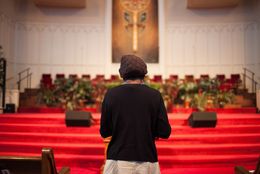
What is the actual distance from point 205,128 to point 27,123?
4269 millimetres

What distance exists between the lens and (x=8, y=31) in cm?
1148

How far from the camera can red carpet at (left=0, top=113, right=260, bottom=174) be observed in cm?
464

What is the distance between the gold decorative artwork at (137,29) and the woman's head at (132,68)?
10556 mm

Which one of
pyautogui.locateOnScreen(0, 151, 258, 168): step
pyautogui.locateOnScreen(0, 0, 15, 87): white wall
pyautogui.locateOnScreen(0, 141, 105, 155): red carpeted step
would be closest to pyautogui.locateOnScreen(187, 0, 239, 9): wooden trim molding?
pyautogui.locateOnScreen(0, 0, 15, 87): white wall

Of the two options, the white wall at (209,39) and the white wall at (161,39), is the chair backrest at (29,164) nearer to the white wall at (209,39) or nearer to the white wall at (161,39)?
the white wall at (161,39)

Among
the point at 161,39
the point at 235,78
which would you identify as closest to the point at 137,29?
the point at 161,39

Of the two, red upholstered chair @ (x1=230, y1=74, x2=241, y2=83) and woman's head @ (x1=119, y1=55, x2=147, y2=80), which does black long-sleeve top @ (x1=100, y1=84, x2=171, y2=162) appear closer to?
woman's head @ (x1=119, y1=55, x2=147, y2=80)

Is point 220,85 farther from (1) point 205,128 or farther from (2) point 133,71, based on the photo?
(2) point 133,71

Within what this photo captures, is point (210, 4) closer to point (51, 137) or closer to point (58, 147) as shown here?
point (51, 137)

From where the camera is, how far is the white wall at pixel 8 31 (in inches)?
430

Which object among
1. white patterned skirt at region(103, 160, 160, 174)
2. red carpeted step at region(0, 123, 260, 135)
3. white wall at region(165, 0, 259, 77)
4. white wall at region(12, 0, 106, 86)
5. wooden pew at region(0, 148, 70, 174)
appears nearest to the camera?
white patterned skirt at region(103, 160, 160, 174)

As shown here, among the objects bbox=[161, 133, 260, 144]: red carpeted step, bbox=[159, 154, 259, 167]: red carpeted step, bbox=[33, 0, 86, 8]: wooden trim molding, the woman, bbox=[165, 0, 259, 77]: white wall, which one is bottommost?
bbox=[159, 154, 259, 167]: red carpeted step

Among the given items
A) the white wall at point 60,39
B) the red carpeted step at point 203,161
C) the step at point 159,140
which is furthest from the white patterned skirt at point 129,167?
the white wall at point 60,39

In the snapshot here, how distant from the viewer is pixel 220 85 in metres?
9.33
